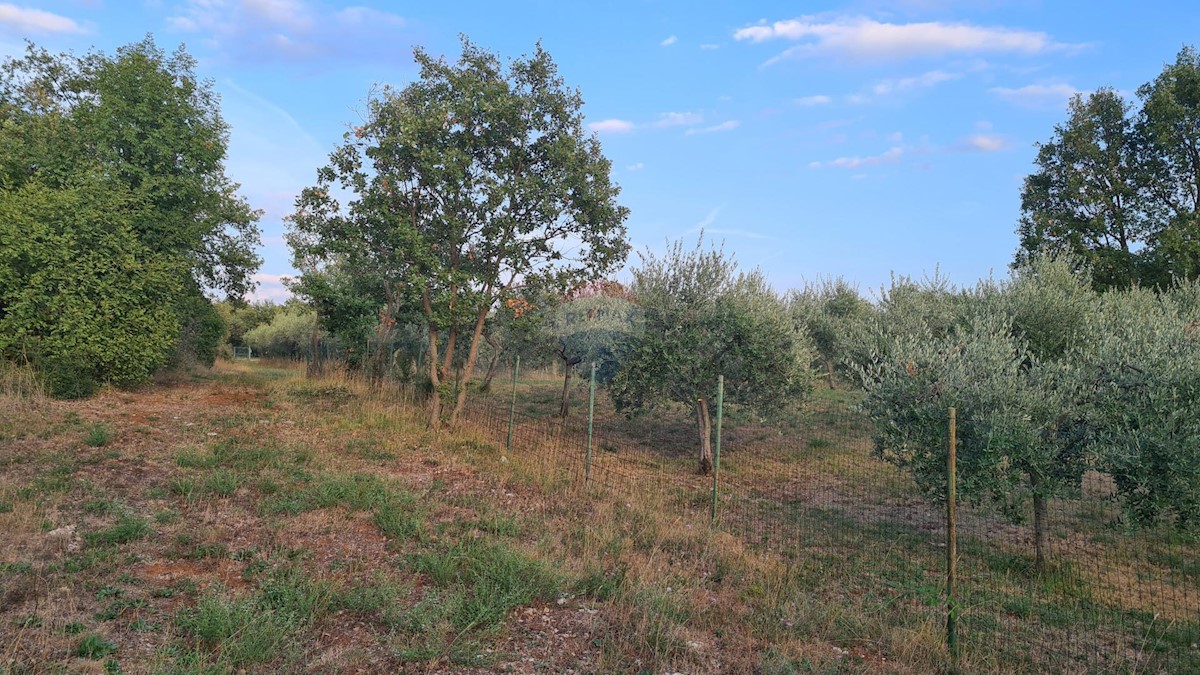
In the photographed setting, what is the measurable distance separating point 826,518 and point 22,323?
16355 mm

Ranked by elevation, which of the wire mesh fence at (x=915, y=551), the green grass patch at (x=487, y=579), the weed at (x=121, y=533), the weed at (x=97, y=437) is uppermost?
the weed at (x=97, y=437)

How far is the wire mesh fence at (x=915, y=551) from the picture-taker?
203 inches

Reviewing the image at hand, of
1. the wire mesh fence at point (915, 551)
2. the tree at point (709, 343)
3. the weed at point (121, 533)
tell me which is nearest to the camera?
the wire mesh fence at point (915, 551)

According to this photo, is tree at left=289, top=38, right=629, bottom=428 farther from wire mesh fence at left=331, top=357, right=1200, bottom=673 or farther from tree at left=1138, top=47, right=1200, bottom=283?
tree at left=1138, top=47, right=1200, bottom=283

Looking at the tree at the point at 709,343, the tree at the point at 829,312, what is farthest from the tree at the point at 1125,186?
the tree at the point at 709,343

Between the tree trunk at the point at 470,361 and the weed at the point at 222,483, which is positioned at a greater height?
the tree trunk at the point at 470,361

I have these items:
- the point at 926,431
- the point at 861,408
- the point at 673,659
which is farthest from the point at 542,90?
the point at 673,659

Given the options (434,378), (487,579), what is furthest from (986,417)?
(434,378)

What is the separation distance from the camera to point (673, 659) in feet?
14.4

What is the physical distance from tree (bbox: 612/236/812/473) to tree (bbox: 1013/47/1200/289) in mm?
15634

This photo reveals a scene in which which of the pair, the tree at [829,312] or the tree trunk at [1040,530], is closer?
the tree trunk at [1040,530]

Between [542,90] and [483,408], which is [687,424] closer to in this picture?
[483,408]

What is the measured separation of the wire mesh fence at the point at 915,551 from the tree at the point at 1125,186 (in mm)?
16221

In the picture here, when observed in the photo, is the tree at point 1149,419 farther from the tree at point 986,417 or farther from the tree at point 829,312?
the tree at point 829,312
